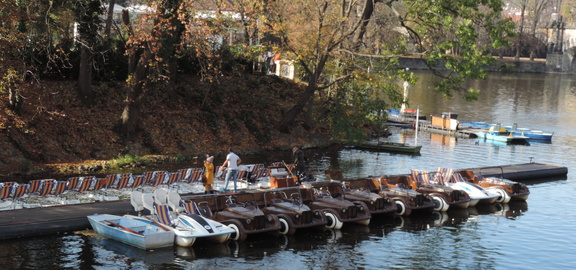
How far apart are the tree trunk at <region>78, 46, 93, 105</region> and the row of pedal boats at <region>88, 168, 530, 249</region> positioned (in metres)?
14.9

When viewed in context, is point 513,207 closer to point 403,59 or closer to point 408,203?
point 408,203

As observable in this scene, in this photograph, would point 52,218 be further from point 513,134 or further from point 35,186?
point 513,134

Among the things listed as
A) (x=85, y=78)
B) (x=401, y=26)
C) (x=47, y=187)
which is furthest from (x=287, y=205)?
(x=401, y=26)

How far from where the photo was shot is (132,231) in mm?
24469

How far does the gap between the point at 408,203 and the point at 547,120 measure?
49.4 meters

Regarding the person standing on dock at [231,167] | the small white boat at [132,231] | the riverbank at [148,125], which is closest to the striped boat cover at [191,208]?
the small white boat at [132,231]

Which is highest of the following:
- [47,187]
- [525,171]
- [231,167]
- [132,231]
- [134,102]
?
[134,102]

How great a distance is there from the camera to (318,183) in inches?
1225

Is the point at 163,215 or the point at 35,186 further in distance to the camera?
the point at 35,186

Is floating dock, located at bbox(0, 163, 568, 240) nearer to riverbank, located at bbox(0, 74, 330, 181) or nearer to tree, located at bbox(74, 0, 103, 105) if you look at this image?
riverbank, located at bbox(0, 74, 330, 181)

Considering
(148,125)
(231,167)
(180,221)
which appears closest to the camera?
(180,221)

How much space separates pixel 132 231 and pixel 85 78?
2046 cm

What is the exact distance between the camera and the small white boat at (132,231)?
2409cm

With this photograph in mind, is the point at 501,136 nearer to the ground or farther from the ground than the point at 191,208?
farther from the ground
